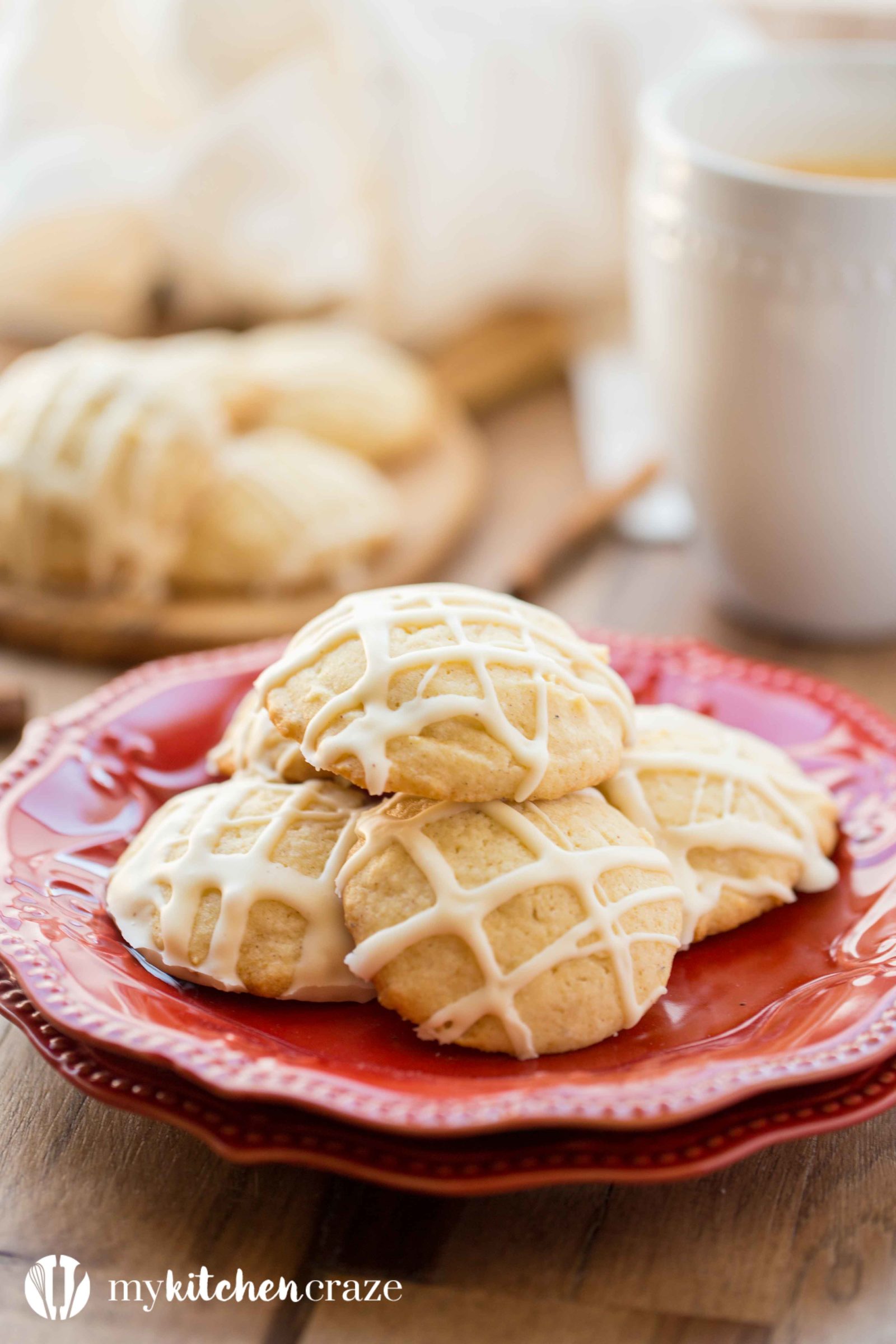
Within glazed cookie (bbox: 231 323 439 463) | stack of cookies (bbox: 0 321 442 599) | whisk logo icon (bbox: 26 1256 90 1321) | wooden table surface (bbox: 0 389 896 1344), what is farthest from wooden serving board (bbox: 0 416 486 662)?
whisk logo icon (bbox: 26 1256 90 1321)

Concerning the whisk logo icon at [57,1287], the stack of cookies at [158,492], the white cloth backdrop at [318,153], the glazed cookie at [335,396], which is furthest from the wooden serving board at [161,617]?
the whisk logo icon at [57,1287]

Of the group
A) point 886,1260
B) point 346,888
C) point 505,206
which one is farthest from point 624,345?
point 886,1260

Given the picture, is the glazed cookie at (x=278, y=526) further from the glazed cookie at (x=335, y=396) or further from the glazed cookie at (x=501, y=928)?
the glazed cookie at (x=501, y=928)

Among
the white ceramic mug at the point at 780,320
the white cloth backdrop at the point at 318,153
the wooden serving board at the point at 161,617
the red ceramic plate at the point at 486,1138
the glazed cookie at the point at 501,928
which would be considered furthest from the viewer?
the white cloth backdrop at the point at 318,153

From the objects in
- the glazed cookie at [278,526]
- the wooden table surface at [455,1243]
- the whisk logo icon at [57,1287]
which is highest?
the whisk logo icon at [57,1287]

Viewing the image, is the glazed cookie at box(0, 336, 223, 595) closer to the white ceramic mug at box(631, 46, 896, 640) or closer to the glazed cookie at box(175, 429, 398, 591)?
the glazed cookie at box(175, 429, 398, 591)

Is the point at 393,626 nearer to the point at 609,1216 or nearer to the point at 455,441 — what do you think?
the point at 609,1216
